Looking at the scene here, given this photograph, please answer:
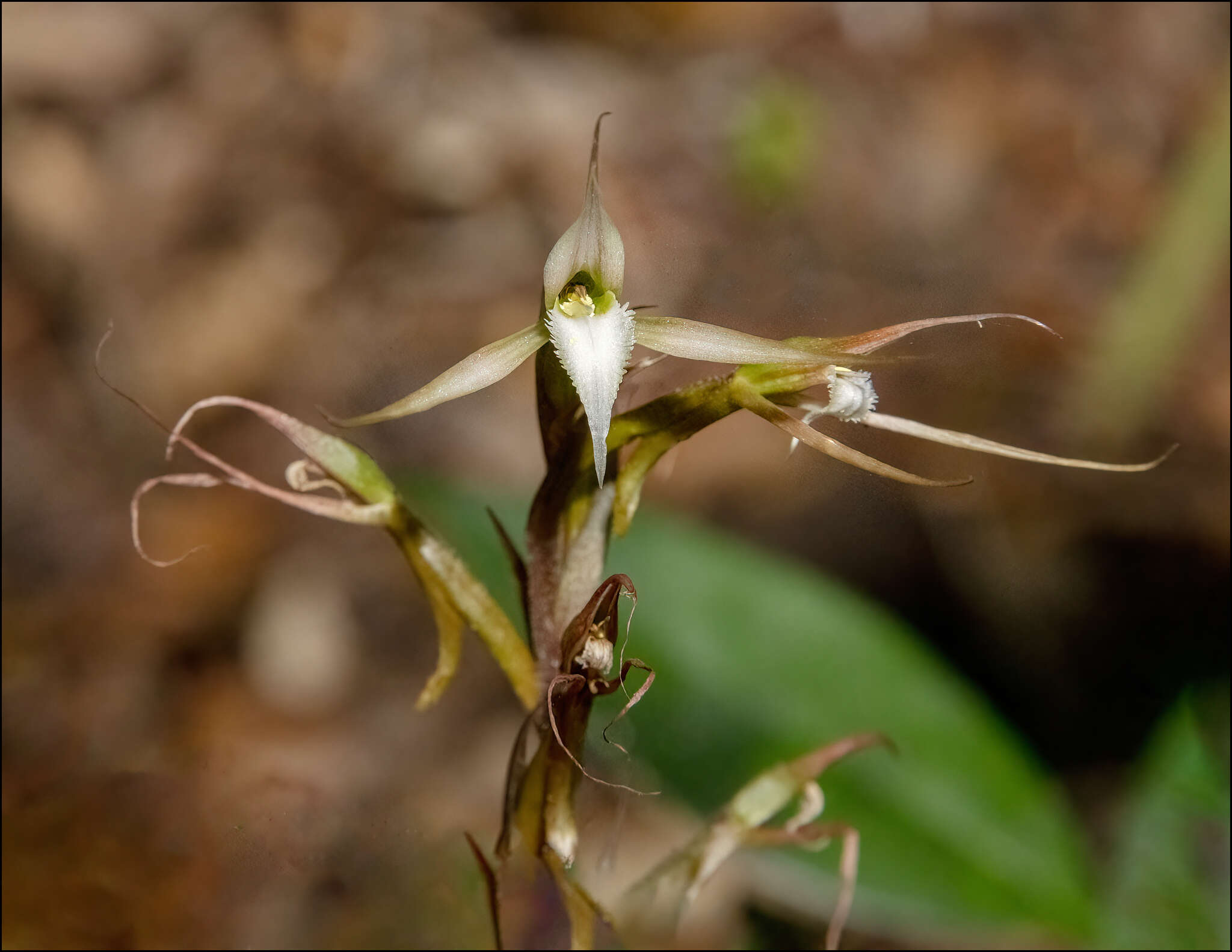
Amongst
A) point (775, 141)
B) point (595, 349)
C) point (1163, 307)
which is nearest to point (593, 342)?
point (595, 349)

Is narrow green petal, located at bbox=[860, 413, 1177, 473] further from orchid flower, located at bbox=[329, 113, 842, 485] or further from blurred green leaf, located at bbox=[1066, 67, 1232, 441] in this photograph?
blurred green leaf, located at bbox=[1066, 67, 1232, 441]

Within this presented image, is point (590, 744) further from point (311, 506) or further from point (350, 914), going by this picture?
point (350, 914)

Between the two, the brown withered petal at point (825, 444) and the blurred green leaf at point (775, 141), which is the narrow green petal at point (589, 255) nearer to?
the brown withered petal at point (825, 444)

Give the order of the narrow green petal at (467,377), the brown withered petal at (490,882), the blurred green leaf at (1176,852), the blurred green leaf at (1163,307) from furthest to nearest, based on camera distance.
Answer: the blurred green leaf at (1163,307) → the blurred green leaf at (1176,852) → the brown withered petal at (490,882) → the narrow green petal at (467,377)

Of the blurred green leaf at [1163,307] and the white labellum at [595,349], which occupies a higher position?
the white labellum at [595,349]

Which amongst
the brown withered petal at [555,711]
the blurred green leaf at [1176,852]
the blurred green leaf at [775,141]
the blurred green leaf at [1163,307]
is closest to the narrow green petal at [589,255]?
the brown withered petal at [555,711]

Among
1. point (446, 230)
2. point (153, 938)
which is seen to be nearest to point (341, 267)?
point (446, 230)

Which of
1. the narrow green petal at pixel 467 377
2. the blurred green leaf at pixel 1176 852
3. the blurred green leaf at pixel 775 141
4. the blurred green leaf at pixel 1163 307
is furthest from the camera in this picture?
the blurred green leaf at pixel 775 141
